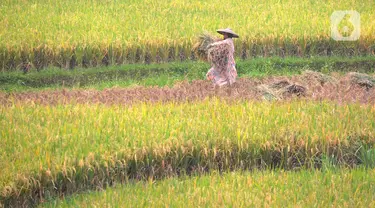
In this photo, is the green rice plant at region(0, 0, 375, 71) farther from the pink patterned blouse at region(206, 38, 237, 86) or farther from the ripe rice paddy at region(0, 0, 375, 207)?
the pink patterned blouse at region(206, 38, 237, 86)

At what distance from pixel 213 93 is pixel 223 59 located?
1.79 ft

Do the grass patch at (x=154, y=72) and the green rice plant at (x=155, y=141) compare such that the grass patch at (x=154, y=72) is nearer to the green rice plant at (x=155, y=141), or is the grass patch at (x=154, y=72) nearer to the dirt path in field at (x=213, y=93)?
the dirt path in field at (x=213, y=93)

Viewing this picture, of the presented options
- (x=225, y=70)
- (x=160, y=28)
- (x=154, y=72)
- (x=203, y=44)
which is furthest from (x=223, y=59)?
(x=160, y=28)

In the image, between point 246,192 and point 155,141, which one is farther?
point 155,141

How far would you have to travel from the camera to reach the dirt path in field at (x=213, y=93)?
898 cm

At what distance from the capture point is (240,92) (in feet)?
30.5

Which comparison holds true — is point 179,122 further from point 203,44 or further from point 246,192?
point 203,44

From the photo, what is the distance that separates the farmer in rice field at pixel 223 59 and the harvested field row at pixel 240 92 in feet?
0.46

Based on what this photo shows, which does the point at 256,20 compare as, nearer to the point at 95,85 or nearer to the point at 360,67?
the point at 360,67

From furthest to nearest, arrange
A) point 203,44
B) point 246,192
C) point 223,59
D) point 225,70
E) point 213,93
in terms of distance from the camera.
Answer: point 203,44 < point 225,70 < point 223,59 < point 213,93 < point 246,192

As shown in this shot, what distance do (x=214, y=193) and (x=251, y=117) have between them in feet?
6.48

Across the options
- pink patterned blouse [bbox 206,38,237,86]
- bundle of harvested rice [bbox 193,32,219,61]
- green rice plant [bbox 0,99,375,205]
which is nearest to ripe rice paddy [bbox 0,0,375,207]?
green rice plant [bbox 0,99,375,205]

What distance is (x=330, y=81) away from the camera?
10.1 meters

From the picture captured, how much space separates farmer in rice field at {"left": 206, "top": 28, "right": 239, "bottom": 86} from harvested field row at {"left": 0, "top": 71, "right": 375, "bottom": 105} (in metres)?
0.14
